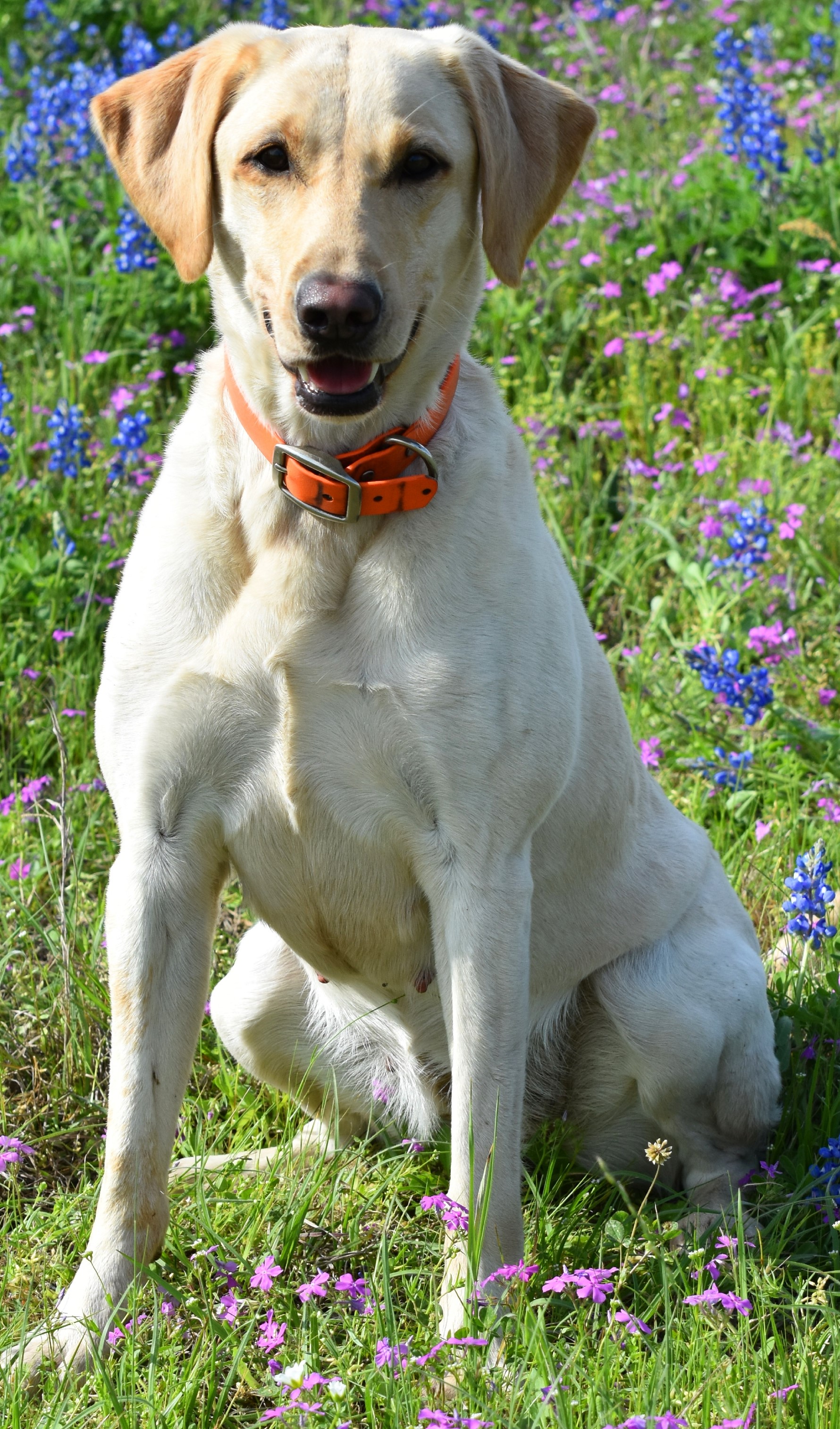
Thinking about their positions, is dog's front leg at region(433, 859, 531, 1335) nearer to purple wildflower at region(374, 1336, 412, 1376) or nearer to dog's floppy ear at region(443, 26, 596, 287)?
purple wildflower at region(374, 1336, 412, 1376)

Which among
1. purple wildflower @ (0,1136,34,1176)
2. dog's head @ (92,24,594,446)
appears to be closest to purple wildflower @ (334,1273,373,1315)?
purple wildflower @ (0,1136,34,1176)

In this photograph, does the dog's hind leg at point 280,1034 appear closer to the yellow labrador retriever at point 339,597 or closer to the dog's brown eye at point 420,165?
the yellow labrador retriever at point 339,597

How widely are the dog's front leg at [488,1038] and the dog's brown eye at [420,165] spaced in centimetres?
109

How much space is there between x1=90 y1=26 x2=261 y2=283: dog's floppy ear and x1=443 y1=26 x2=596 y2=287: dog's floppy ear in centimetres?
37

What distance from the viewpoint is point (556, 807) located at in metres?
2.59

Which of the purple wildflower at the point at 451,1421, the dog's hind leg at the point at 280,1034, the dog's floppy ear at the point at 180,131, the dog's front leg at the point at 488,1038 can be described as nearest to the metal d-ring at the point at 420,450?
the dog's floppy ear at the point at 180,131

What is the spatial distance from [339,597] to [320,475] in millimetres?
195

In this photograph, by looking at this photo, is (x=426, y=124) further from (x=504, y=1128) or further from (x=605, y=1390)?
(x=605, y=1390)

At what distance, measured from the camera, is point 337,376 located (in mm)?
2211

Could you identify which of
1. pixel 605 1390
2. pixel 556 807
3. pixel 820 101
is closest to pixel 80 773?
pixel 556 807

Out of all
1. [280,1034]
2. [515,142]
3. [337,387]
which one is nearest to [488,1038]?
[280,1034]

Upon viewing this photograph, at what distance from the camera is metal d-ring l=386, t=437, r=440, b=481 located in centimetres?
232

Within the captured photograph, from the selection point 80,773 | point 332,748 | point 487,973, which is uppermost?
point 332,748

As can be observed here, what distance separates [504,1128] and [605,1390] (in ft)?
1.51
